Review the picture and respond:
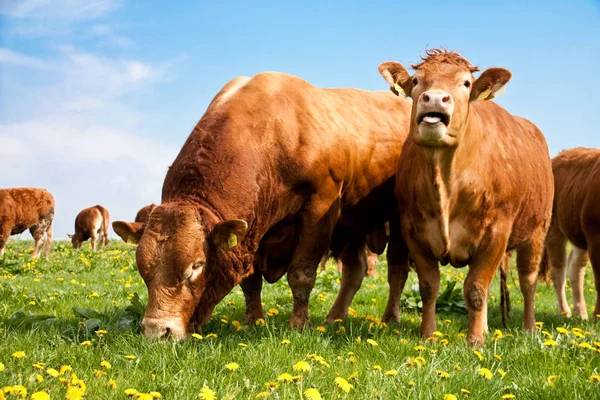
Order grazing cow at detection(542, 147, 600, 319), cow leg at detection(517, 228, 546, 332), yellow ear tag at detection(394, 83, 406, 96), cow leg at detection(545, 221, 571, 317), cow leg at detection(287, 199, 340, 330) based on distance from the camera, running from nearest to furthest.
Answer: yellow ear tag at detection(394, 83, 406, 96), cow leg at detection(287, 199, 340, 330), cow leg at detection(517, 228, 546, 332), grazing cow at detection(542, 147, 600, 319), cow leg at detection(545, 221, 571, 317)

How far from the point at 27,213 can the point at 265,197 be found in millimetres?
19273

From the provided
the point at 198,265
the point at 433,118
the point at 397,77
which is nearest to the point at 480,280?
the point at 433,118

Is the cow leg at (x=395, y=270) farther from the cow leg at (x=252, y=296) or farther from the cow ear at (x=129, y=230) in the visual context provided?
the cow ear at (x=129, y=230)

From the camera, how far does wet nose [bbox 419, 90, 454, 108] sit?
4.78 m

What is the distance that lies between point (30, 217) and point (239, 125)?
63.0 ft

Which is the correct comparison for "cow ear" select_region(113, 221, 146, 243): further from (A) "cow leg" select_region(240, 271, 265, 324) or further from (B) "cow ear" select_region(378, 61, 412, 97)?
(B) "cow ear" select_region(378, 61, 412, 97)

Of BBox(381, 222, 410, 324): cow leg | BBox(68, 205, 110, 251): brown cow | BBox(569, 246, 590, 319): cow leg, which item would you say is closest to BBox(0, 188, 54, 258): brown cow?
BBox(68, 205, 110, 251): brown cow

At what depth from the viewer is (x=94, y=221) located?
2936cm

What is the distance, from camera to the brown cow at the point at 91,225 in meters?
29.2

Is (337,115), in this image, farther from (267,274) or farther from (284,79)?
(267,274)

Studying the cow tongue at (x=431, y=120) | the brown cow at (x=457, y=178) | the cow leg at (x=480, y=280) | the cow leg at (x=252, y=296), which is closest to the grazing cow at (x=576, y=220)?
the brown cow at (x=457, y=178)

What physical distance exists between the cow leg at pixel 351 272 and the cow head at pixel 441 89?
274 centimetres

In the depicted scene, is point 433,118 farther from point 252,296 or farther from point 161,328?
point 252,296

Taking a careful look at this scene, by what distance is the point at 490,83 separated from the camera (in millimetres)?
5500
